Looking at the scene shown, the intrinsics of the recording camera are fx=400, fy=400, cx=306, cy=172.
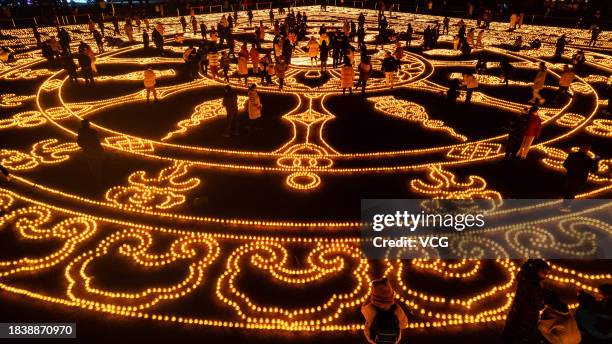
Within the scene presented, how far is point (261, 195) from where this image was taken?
358 inches

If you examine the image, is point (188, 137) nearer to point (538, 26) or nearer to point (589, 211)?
point (589, 211)

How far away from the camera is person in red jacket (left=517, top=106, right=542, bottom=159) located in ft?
29.8

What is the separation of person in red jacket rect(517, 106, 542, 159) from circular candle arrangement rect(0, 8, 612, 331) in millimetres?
833

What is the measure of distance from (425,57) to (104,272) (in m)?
19.2

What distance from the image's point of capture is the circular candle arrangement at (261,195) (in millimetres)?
6445

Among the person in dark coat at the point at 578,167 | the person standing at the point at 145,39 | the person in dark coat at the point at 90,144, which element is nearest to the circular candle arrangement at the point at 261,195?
the person in dark coat at the point at 90,144

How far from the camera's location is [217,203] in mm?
8797

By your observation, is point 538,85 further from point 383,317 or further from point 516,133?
point 383,317

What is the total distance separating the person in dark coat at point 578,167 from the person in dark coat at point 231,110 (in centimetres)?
811

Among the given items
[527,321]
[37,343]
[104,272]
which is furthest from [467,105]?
[37,343]

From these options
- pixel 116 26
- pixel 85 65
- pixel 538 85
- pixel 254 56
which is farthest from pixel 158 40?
pixel 538 85

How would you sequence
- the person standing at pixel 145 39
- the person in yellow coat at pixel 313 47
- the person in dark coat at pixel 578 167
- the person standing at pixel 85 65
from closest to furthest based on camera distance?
the person in dark coat at pixel 578 167, the person standing at pixel 85 65, the person in yellow coat at pixel 313 47, the person standing at pixel 145 39

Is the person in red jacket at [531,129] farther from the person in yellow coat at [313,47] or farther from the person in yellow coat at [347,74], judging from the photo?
the person in yellow coat at [313,47]

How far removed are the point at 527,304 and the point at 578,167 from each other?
428cm
